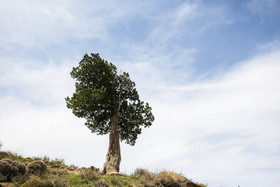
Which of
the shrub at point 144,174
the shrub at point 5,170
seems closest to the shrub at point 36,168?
the shrub at point 5,170

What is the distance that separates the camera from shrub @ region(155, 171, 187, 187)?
17.7 m

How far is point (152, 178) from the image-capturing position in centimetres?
1784

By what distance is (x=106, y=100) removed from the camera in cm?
2292

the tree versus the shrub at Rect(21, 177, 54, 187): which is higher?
the tree

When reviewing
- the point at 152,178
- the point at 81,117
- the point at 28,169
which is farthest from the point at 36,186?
the point at 81,117

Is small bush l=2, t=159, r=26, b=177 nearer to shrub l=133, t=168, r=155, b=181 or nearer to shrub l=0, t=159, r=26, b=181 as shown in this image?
shrub l=0, t=159, r=26, b=181

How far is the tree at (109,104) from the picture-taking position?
21.6 metres

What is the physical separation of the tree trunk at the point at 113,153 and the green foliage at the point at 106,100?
110 cm

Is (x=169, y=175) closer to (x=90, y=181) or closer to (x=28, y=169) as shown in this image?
(x=90, y=181)

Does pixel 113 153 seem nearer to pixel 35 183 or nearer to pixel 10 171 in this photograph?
pixel 10 171

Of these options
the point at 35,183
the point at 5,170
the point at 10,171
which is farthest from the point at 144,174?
the point at 5,170

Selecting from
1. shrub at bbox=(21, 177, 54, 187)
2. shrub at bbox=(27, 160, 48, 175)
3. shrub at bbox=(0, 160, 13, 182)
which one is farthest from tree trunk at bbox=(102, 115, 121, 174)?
shrub at bbox=(0, 160, 13, 182)

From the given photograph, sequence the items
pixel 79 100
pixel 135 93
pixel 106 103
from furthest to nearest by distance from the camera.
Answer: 1. pixel 135 93
2. pixel 106 103
3. pixel 79 100

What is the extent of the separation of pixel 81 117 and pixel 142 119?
6427mm
